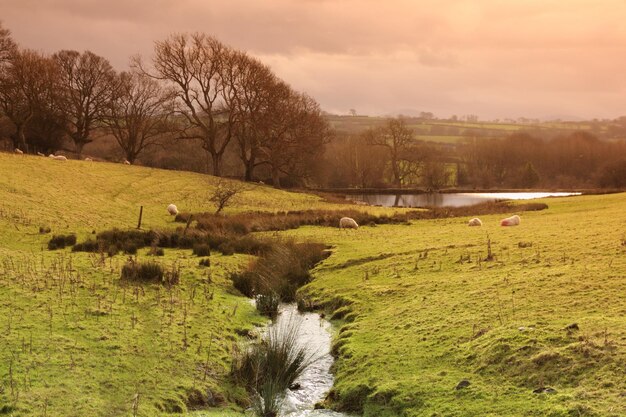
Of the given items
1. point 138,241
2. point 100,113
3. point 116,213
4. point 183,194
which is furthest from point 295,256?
point 100,113

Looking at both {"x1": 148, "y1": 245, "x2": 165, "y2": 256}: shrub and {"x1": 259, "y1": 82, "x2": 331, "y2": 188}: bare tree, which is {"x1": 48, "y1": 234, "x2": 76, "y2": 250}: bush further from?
{"x1": 259, "y1": 82, "x2": 331, "y2": 188}: bare tree

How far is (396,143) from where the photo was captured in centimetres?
10494

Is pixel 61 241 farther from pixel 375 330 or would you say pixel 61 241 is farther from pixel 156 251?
pixel 375 330

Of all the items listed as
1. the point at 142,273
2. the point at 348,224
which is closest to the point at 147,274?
the point at 142,273

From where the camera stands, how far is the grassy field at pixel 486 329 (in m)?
7.86

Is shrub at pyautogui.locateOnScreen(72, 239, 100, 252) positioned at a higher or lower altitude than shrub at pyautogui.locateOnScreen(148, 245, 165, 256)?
higher

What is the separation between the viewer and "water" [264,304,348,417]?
882 centimetres

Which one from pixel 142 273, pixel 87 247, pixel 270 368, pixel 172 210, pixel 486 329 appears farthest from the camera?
pixel 172 210

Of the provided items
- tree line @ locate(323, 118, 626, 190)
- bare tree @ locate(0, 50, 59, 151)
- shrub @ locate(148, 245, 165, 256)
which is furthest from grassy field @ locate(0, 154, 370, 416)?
tree line @ locate(323, 118, 626, 190)

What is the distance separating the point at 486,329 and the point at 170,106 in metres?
62.4

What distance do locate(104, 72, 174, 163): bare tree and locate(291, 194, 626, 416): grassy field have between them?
56084 millimetres

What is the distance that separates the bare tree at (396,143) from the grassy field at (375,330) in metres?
85.6

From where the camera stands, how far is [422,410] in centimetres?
797

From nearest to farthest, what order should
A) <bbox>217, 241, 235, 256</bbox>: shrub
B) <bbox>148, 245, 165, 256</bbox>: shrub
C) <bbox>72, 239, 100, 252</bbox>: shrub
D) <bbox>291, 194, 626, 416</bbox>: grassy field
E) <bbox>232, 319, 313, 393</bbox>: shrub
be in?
<bbox>291, 194, 626, 416</bbox>: grassy field, <bbox>232, 319, 313, 393</bbox>: shrub, <bbox>72, 239, 100, 252</bbox>: shrub, <bbox>148, 245, 165, 256</bbox>: shrub, <bbox>217, 241, 235, 256</bbox>: shrub
